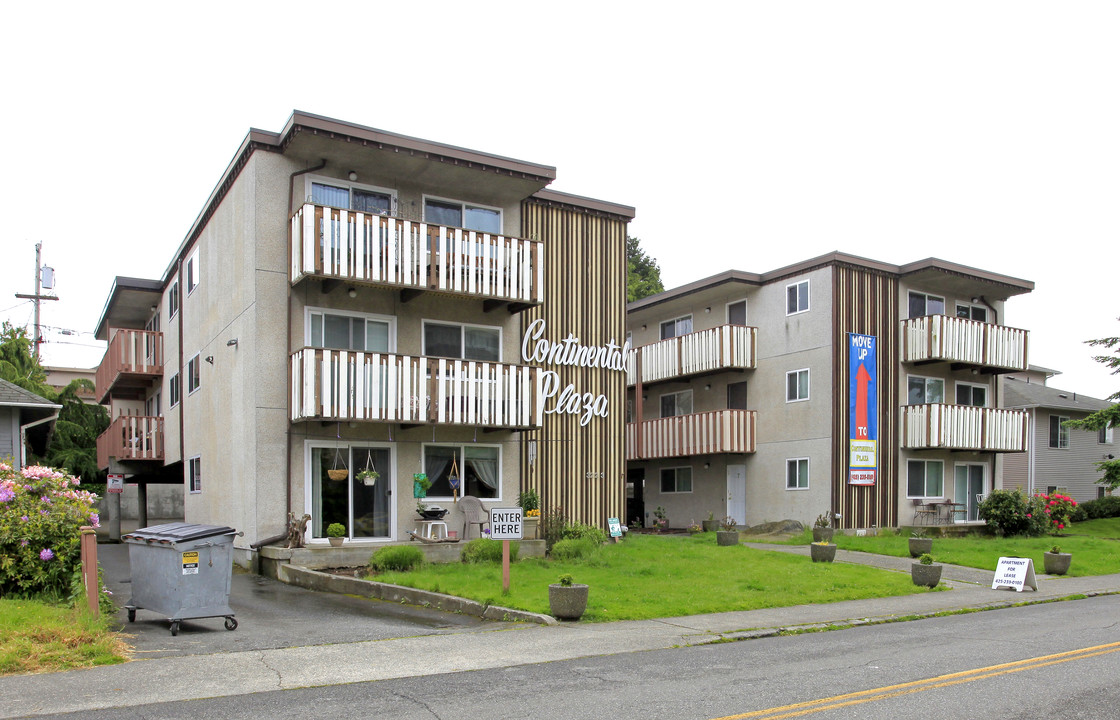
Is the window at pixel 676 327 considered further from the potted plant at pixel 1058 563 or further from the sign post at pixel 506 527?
the sign post at pixel 506 527

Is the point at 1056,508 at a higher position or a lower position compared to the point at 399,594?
lower

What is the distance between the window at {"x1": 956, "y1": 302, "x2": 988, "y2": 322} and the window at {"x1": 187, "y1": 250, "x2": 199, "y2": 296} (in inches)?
933

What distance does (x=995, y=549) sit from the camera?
75.8 feet

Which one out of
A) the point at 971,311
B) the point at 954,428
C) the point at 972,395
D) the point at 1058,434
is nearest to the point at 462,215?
the point at 954,428

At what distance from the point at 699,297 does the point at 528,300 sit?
1332cm

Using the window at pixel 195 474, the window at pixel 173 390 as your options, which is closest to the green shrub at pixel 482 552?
the window at pixel 195 474

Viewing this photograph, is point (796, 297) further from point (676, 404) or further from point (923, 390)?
point (676, 404)

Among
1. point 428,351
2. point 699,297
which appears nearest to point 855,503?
point 699,297

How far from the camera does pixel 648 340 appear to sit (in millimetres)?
36438

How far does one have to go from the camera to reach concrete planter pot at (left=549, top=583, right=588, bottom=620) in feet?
40.9

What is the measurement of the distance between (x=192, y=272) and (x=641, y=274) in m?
44.5

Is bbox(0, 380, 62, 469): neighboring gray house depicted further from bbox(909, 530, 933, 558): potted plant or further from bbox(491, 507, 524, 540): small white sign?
bbox(909, 530, 933, 558): potted plant

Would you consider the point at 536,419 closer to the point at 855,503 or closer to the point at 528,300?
the point at 528,300

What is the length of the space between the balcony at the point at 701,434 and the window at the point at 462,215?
12.2 metres
